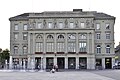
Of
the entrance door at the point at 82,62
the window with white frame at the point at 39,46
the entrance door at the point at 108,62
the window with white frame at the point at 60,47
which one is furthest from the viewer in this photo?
the entrance door at the point at 108,62

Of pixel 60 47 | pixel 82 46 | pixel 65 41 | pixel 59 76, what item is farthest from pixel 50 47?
pixel 59 76

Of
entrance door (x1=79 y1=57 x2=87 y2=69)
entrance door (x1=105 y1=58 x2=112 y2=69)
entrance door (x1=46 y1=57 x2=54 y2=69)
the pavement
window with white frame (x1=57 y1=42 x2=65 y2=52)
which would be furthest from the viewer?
entrance door (x1=105 y1=58 x2=112 y2=69)

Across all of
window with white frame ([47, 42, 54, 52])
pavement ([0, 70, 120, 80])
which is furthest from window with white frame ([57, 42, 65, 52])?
pavement ([0, 70, 120, 80])

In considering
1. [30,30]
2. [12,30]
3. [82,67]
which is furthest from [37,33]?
[82,67]

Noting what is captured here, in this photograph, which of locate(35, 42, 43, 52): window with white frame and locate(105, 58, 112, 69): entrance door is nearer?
locate(35, 42, 43, 52): window with white frame

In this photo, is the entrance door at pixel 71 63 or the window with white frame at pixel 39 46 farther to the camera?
the entrance door at pixel 71 63

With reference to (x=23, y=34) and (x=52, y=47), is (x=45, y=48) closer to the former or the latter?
(x=52, y=47)

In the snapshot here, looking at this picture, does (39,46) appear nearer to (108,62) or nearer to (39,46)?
(39,46)

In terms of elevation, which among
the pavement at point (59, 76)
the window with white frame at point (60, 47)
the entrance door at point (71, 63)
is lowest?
the entrance door at point (71, 63)

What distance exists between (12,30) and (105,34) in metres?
30.2

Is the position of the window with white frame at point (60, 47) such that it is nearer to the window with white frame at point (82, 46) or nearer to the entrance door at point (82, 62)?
the window with white frame at point (82, 46)

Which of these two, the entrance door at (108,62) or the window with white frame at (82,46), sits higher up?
the window with white frame at (82,46)

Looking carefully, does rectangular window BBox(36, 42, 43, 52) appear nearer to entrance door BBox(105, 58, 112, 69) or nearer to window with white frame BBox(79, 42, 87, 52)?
window with white frame BBox(79, 42, 87, 52)

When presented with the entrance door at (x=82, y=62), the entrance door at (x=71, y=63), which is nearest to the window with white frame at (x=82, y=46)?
the entrance door at (x=82, y=62)
